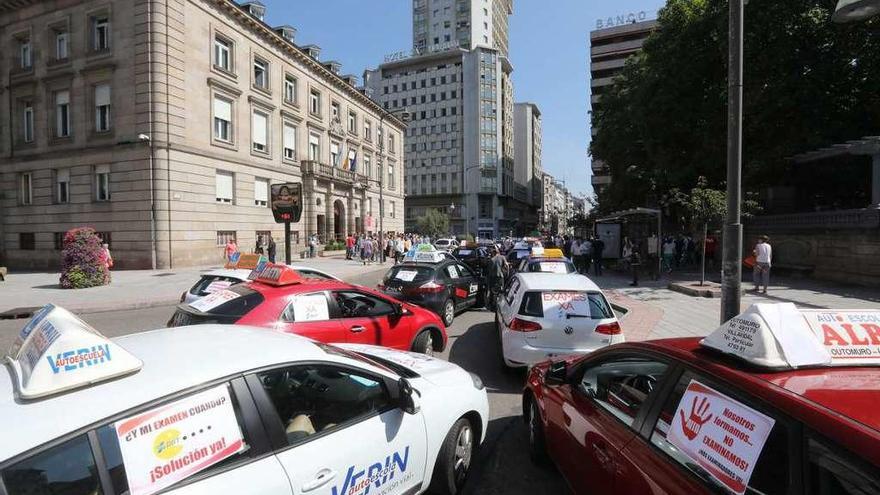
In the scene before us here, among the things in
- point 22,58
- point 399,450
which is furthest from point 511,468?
point 22,58

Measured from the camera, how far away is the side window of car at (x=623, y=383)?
2.81 m

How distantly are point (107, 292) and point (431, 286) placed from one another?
465 inches

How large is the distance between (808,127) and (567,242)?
47.0 ft

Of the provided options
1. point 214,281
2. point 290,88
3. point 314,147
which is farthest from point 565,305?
point 314,147

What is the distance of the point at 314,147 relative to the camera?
36719mm

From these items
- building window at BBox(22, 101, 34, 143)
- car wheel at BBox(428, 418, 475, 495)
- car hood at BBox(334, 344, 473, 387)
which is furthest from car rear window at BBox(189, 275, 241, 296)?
building window at BBox(22, 101, 34, 143)

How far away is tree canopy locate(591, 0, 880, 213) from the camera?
752 inches

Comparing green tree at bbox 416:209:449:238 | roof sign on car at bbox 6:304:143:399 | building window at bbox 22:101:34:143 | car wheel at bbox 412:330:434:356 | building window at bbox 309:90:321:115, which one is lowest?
car wheel at bbox 412:330:434:356

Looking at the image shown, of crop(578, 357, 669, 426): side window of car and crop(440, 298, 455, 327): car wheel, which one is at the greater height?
crop(578, 357, 669, 426): side window of car

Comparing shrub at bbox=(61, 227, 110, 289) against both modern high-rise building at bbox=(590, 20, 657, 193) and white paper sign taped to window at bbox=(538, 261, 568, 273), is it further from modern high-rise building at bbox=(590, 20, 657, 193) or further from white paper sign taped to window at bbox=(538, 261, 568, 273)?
modern high-rise building at bbox=(590, 20, 657, 193)

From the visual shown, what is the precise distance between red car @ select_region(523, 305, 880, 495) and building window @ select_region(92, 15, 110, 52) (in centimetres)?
3136

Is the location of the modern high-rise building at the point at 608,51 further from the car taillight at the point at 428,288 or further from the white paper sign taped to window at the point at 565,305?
the white paper sign taped to window at the point at 565,305

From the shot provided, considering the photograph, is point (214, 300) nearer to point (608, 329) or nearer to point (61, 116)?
point (608, 329)

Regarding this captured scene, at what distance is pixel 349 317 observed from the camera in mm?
6012
